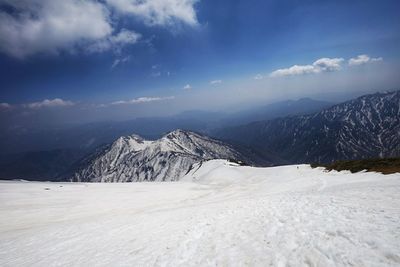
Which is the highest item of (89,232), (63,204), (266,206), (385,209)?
(385,209)

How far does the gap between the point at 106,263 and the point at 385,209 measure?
45.8 ft

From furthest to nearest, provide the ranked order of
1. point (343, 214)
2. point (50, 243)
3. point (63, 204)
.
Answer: point (63, 204) < point (50, 243) < point (343, 214)

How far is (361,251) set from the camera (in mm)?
8156

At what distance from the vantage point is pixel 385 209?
12.3 meters

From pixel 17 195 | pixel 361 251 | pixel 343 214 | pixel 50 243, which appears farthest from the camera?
pixel 17 195

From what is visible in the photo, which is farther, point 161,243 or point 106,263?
point 161,243

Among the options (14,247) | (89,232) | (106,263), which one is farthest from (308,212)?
(14,247)

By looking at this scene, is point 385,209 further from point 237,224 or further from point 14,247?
point 14,247

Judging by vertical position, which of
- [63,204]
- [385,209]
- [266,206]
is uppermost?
[385,209]

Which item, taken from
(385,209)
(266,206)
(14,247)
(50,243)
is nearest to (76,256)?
(50,243)

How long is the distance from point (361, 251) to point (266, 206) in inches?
337

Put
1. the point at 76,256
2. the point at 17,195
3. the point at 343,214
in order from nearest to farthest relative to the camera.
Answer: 1. the point at 343,214
2. the point at 76,256
3. the point at 17,195

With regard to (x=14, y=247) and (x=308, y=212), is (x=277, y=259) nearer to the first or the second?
(x=308, y=212)

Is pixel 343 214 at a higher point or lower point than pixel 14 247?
higher
